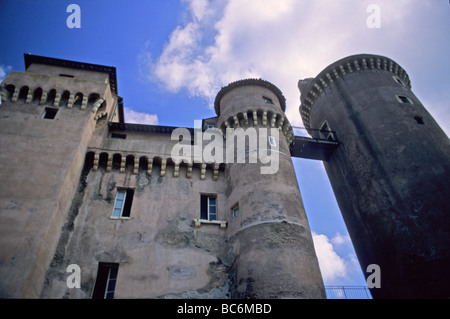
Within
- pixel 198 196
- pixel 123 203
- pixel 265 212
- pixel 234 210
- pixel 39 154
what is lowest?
pixel 265 212

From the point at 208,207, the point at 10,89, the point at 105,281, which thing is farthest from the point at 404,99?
the point at 10,89

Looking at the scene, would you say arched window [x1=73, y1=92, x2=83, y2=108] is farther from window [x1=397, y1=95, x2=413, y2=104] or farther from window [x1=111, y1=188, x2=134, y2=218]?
window [x1=397, y1=95, x2=413, y2=104]

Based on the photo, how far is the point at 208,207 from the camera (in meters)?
14.2

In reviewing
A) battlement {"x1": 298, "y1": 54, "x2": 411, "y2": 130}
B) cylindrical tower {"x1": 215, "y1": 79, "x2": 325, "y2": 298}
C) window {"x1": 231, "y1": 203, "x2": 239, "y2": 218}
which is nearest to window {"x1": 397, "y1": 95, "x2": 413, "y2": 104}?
battlement {"x1": 298, "y1": 54, "x2": 411, "y2": 130}

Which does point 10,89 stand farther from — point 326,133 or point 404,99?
point 404,99

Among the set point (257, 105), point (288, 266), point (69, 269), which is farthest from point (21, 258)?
point (257, 105)

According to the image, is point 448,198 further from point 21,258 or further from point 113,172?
point 21,258

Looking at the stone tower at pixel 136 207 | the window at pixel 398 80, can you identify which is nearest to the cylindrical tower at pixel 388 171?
the window at pixel 398 80

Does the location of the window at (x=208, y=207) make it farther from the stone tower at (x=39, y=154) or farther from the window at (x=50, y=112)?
the window at (x=50, y=112)

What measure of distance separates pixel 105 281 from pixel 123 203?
11.2 feet

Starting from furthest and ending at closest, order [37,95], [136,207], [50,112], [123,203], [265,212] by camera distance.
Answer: [37,95] < [50,112] < [123,203] < [136,207] < [265,212]

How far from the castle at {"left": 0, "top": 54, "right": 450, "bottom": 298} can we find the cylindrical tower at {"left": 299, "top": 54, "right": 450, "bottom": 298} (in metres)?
0.07

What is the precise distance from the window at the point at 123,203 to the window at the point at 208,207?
3399 millimetres

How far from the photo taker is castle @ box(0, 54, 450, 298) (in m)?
10.7
